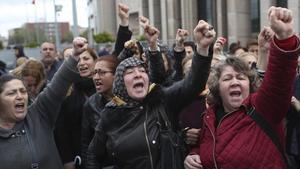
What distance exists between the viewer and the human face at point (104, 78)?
426 centimetres

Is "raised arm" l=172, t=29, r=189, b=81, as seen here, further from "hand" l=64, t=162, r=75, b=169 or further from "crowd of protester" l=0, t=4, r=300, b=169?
"hand" l=64, t=162, r=75, b=169

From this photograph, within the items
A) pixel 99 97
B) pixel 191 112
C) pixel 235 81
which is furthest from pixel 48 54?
pixel 235 81

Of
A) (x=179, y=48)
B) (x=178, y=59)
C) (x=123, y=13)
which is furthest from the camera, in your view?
(x=123, y=13)

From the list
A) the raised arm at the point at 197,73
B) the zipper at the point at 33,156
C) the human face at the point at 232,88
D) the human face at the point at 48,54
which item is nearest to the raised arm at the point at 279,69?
the human face at the point at 232,88

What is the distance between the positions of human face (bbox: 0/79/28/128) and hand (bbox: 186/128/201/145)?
1.28 metres

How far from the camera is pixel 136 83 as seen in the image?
348 centimetres

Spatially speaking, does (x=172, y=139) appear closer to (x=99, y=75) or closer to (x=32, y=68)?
(x=99, y=75)

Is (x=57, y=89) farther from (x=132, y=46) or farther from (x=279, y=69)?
(x=279, y=69)

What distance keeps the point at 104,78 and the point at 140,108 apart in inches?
37.1

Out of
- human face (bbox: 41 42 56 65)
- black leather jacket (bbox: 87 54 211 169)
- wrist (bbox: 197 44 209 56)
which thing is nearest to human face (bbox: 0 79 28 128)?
black leather jacket (bbox: 87 54 211 169)

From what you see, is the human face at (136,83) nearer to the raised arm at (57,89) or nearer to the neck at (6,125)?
the raised arm at (57,89)

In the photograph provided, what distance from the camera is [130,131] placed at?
3393 millimetres

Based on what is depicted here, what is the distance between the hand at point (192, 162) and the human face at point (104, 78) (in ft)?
4.21

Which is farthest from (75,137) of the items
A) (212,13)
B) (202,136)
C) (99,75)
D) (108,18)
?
(108,18)
